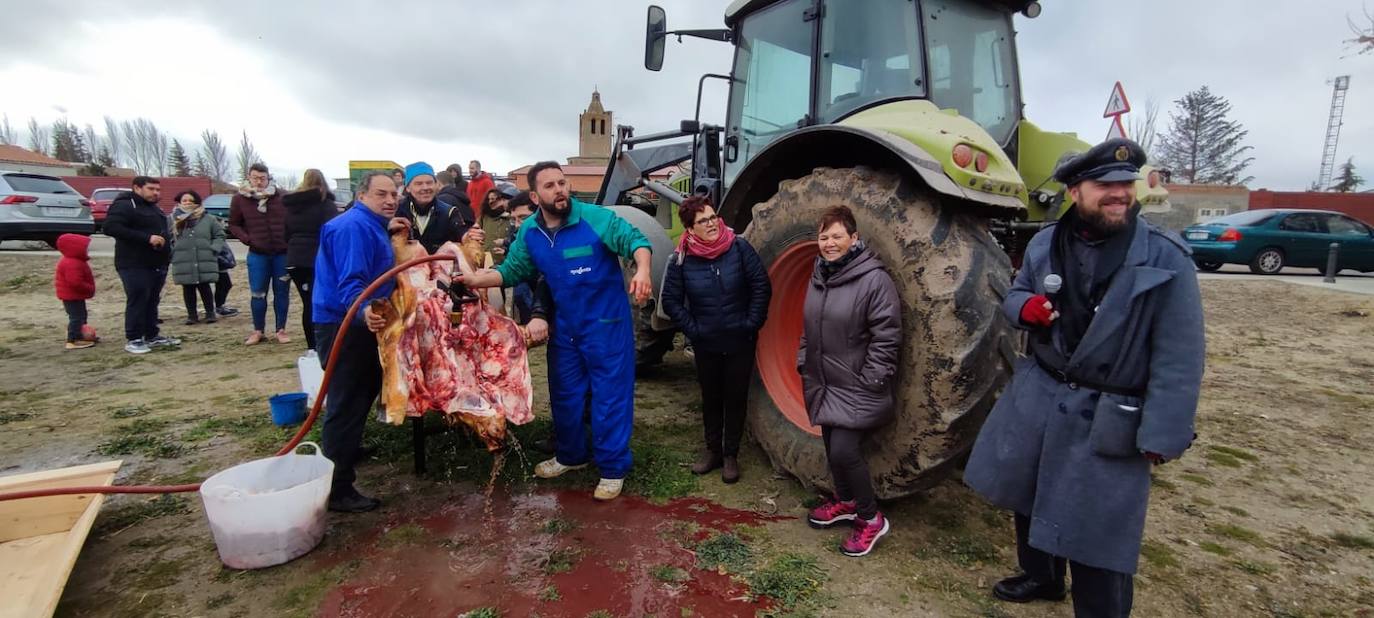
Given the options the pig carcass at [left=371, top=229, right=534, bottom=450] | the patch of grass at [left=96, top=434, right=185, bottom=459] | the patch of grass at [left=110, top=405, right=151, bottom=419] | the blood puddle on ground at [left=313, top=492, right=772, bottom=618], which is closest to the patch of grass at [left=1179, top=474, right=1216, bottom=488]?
the blood puddle on ground at [left=313, top=492, right=772, bottom=618]

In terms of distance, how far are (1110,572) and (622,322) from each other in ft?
7.04

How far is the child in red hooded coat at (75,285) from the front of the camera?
5.80 metres

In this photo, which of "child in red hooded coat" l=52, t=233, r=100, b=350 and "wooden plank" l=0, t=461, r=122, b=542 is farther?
"child in red hooded coat" l=52, t=233, r=100, b=350

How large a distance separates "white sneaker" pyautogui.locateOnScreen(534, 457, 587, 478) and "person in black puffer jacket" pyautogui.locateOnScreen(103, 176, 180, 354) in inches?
186

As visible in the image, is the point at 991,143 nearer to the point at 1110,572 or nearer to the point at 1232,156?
the point at 1110,572

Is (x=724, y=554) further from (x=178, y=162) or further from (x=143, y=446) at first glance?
(x=178, y=162)

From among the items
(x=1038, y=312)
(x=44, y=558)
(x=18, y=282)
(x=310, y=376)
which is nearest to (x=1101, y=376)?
(x=1038, y=312)

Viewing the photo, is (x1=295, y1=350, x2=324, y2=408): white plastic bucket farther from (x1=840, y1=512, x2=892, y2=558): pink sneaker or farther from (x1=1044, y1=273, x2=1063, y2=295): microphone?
(x1=1044, y1=273, x2=1063, y2=295): microphone

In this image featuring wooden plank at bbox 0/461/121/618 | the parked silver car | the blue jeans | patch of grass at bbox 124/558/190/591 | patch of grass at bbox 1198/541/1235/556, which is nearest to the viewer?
wooden plank at bbox 0/461/121/618

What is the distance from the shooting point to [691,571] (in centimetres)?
249

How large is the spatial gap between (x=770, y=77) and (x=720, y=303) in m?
1.65

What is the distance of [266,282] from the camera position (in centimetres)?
623

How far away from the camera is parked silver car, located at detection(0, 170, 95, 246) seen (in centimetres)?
1094

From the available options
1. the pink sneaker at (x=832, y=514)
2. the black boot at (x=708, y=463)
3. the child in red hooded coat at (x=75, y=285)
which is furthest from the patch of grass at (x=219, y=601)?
the child in red hooded coat at (x=75, y=285)
